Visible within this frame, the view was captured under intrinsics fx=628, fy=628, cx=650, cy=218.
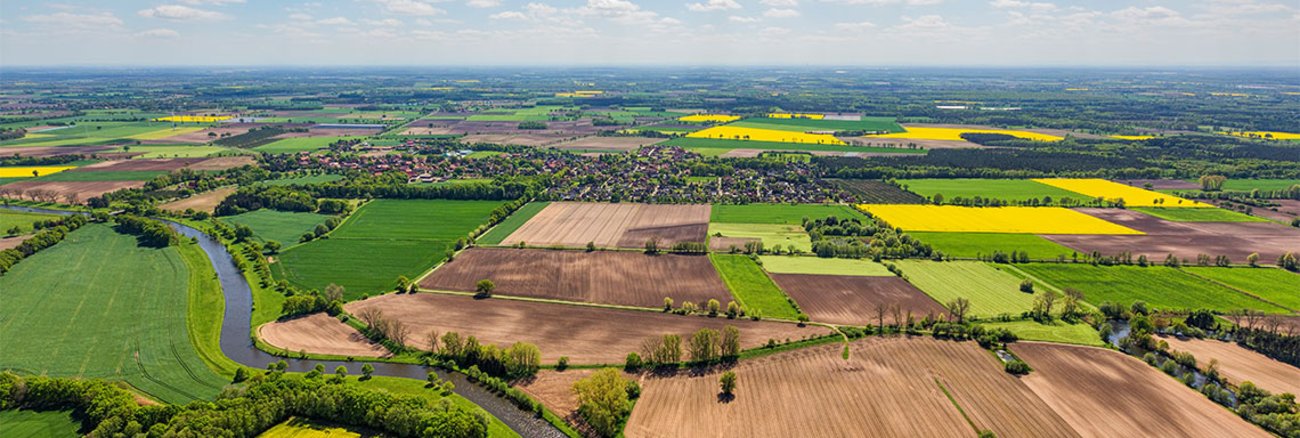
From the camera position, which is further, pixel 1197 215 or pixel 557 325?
pixel 1197 215

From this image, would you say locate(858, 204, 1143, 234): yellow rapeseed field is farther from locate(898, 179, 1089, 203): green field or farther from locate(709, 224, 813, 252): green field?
locate(709, 224, 813, 252): green field

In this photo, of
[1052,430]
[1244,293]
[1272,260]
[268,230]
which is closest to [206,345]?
[268,230]

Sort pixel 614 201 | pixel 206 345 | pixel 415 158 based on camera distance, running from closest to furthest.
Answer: pixel 206 345, pixel 614 201, pixel 415 158

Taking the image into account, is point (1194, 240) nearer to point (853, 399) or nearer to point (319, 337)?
point (853, 399)

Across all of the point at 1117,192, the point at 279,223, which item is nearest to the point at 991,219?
the point at 1117,192

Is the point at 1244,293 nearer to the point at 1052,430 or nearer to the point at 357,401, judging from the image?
the point at 1052,430

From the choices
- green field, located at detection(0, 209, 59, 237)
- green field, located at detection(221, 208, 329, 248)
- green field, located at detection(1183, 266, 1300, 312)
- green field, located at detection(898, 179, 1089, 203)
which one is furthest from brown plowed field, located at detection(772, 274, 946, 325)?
green field, located at detection(0, 209, 59, 237)
